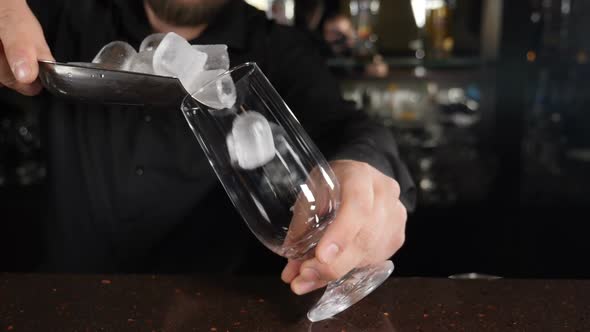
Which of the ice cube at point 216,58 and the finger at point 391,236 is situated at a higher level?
the ice cube at point 216,58

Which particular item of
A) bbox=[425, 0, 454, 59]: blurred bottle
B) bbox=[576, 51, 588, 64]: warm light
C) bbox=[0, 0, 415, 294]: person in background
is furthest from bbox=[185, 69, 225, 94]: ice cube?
bbox=[576, 51, 588, 64]: warm light

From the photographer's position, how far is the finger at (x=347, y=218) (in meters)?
0.49

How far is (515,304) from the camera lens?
1.78 feet

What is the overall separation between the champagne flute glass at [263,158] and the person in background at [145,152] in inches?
17.3

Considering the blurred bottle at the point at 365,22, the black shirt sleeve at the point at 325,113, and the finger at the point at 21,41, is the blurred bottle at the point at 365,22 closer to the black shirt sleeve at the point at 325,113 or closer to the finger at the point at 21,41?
the black shirt sleeve at the point at 325,113

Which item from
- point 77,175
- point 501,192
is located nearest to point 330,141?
point 77,175

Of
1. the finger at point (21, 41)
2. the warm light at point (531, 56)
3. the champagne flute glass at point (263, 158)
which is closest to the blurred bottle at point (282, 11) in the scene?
the warm light at point (531, 56)

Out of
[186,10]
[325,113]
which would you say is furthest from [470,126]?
[186,10]

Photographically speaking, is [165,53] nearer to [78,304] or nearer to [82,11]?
[78,304]

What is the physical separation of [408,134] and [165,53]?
4.04 ft

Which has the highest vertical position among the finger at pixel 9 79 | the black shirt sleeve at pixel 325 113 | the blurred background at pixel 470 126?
the finger at pixel 9 79

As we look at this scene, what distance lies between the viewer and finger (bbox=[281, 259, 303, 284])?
0.55 m

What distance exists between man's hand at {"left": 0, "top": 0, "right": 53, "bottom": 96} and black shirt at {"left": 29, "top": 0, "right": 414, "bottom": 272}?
15.0 inches

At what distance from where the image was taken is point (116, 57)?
0.55 meters
